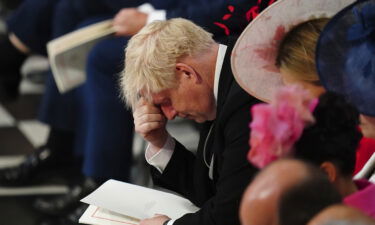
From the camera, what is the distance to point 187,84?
1.40 meters

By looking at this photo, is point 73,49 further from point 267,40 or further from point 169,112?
point 267,40

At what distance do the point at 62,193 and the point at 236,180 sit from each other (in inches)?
54.9

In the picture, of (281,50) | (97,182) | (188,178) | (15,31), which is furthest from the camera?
(15,31)

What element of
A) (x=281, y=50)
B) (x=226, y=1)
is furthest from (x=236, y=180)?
(x=226, y=1)

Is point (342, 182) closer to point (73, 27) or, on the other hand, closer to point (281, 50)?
point (281, 50)

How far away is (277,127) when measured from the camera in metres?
0.80

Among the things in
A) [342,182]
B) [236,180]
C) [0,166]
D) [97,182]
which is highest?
[342,182]

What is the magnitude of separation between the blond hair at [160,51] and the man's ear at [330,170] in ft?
1.90

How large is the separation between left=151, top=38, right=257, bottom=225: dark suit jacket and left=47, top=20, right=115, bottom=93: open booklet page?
31.5 inches

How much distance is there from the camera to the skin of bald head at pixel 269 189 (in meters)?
0.75

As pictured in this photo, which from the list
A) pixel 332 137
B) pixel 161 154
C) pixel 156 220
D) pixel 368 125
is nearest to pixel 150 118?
pixel 161 154

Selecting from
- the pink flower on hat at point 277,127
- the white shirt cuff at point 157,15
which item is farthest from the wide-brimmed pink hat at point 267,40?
the white shirt cuff at point 157,15

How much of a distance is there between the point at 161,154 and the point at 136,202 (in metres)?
0.16

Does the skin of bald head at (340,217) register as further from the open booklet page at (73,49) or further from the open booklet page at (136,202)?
the open booklet page at (73,49)
